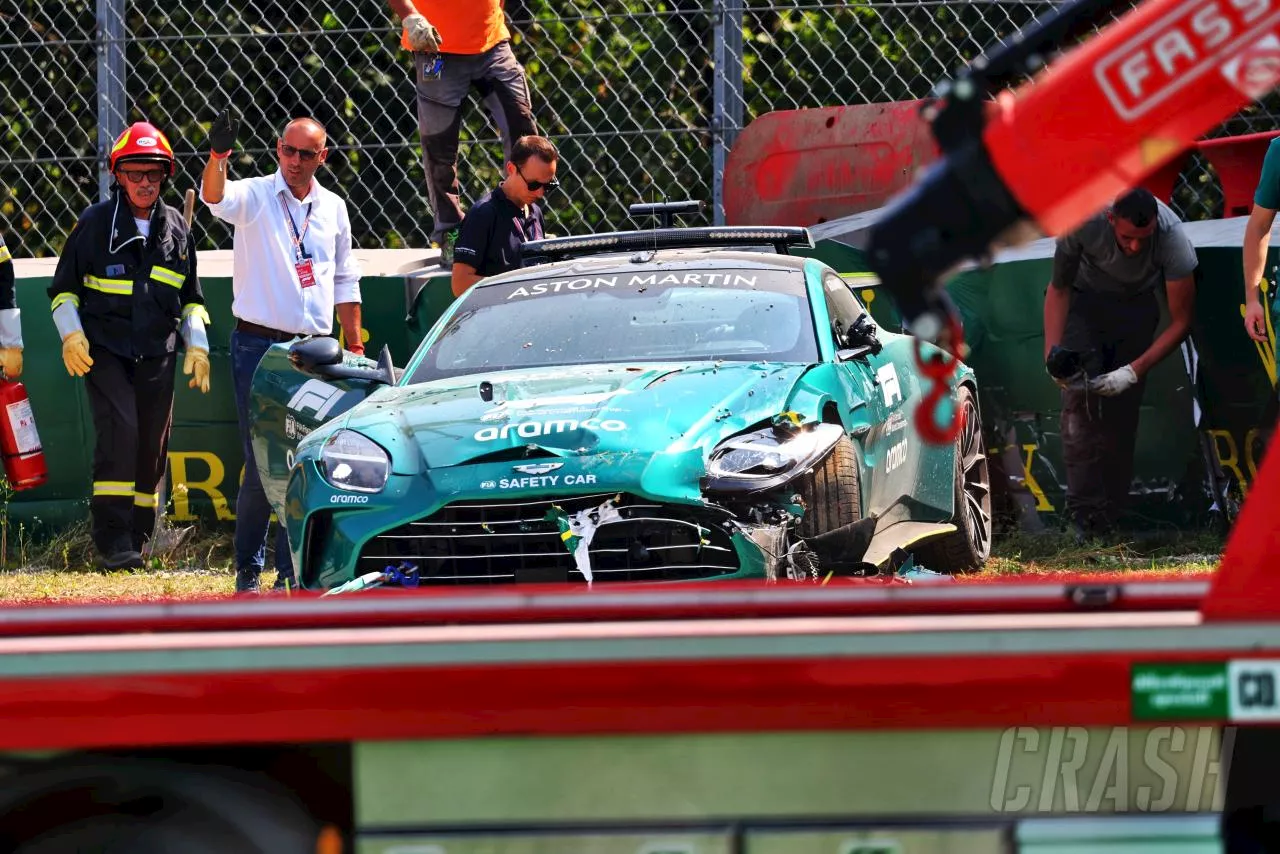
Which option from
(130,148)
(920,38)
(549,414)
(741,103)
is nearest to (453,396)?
(549,414)

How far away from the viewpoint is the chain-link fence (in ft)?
34.2

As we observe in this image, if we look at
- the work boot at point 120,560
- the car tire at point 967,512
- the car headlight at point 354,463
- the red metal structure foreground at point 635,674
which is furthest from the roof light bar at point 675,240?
the red metal structure foreground at point 635,674

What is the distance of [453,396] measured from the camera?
21.7 ft

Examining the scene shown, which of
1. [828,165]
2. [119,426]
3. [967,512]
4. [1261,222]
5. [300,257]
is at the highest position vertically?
[828,165]

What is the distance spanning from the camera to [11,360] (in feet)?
30.1

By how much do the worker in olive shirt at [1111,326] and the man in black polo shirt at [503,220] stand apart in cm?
257

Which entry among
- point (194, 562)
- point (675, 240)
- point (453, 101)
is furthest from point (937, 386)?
point (453, 101)

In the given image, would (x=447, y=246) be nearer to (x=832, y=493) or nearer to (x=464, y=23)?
(x=464, y=23)

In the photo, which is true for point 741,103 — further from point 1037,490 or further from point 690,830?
point 690,830

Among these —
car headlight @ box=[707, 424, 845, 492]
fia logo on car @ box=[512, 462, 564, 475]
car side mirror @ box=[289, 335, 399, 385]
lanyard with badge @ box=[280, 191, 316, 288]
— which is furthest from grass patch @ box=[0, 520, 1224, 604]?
fia logo on car @ box=[512, 462, 564, 475]

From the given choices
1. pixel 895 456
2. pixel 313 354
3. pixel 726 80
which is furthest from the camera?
pixel 726 80

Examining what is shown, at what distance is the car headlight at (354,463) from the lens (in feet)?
20.0

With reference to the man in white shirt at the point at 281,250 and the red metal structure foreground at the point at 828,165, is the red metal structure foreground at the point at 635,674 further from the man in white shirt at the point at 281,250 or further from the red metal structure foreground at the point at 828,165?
the red metal structure foreground at the point at 828,165

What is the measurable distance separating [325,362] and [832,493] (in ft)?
6.63
